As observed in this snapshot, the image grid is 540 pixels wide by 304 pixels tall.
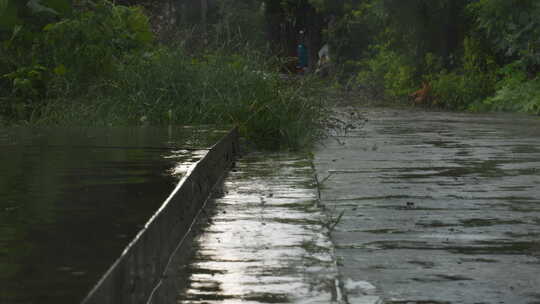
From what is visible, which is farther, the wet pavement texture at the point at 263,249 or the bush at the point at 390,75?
the bush at the point at 390,75

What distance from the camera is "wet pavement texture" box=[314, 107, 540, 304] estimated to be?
4.16 m

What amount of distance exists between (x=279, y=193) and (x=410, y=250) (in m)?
2.07

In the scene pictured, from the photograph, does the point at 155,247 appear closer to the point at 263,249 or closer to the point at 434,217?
the point at 263,249

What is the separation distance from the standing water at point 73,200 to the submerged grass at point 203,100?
2.20 m

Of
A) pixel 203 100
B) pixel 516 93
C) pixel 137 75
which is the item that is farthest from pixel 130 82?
pixel 516 93

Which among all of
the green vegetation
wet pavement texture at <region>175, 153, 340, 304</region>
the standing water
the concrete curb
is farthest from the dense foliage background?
the concrete curb

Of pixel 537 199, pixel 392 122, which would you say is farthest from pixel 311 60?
pixel 537 199

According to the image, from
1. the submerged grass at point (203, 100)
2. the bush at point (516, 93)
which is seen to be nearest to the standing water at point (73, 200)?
the submerged grass at point (203, 100)

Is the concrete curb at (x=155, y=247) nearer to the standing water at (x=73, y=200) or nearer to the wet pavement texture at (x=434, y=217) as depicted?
the standing water at (x=73, y=200)

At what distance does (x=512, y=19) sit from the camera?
69.2 ft

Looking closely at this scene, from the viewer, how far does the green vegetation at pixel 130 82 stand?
35.2 ft

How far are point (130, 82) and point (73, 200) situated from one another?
22.2ft

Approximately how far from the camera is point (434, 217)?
602 centimetres

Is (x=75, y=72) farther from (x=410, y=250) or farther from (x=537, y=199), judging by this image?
(x=410, y=250)
